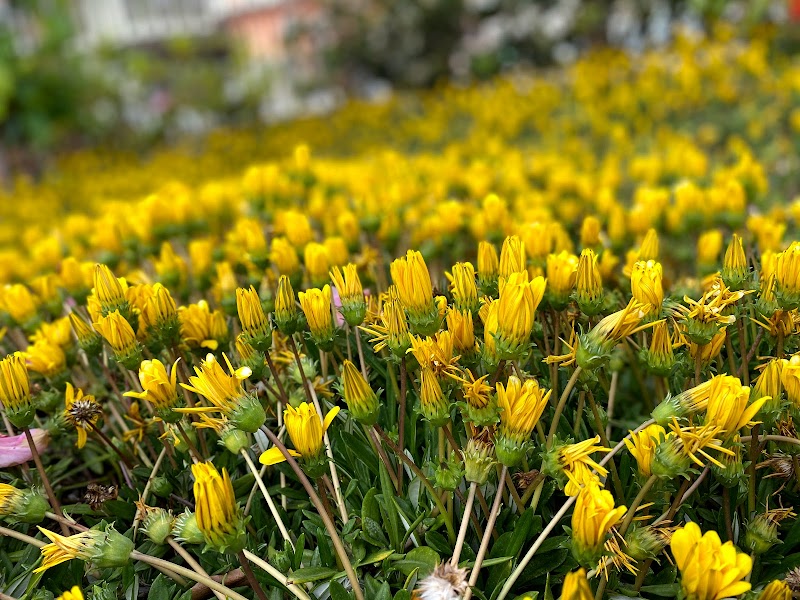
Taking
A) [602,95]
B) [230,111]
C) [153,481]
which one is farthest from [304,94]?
[153,481]

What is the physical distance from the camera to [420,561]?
950 millimetres

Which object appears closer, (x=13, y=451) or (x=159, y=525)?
(x=159, y=525)

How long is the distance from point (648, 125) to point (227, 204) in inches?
129

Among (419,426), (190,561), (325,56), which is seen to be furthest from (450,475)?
(325,56)

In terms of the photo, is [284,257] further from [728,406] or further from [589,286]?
[728,406]

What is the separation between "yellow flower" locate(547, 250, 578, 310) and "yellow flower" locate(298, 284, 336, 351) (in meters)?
0.38

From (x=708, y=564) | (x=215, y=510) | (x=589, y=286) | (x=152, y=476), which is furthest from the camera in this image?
(x=152, y=476)

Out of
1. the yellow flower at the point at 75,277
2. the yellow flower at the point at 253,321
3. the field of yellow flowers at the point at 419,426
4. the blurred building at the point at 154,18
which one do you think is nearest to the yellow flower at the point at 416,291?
the field of yellow flowers at the point at 419,426

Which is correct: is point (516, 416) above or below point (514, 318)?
below

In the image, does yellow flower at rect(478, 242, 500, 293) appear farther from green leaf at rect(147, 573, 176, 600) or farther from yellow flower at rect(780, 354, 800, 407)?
green leaf at rect(147, 573, 176, 600)

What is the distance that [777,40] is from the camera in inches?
255

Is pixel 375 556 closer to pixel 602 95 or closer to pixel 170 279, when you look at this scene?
pixel 170 279

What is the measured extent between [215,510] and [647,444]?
1.83 feet

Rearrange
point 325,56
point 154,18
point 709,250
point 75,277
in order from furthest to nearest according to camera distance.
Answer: point 154,18
point 325,56
point 75,277
point 709,250
